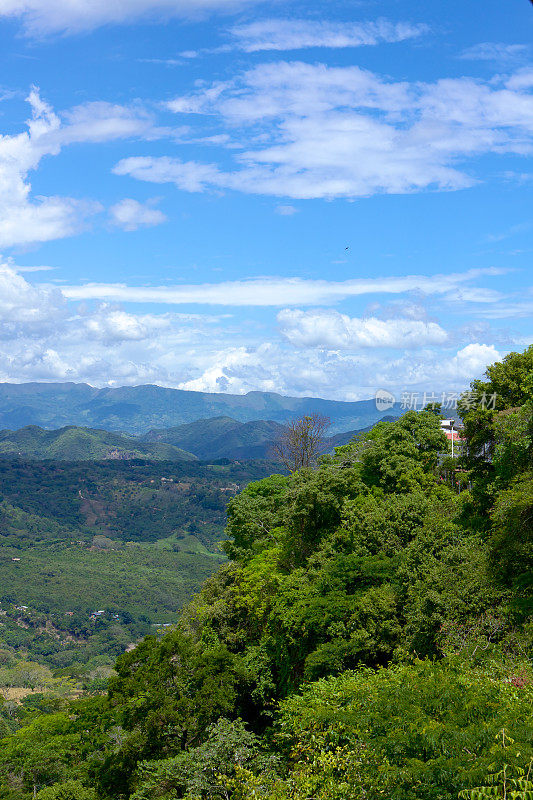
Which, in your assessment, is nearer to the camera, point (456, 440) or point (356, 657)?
point (356, 657)

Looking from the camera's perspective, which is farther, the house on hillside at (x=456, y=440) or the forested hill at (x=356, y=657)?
the house on hillside at (x=456, y=440)

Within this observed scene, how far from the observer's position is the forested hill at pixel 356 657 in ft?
33.6

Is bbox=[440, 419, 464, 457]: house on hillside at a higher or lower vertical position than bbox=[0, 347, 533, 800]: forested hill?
higher

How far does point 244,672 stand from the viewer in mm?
23750

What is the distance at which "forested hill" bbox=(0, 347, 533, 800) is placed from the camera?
1023cm

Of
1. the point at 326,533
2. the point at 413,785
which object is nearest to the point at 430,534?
the point at 326,533

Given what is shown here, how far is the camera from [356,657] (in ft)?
68.2

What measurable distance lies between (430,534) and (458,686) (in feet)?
36.4

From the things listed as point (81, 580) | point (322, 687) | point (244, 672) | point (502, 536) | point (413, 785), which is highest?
point (502, 536)

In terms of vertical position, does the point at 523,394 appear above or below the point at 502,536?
above

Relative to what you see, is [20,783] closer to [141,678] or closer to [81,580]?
[141,678]

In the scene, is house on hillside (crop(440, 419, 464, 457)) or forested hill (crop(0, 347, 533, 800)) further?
house on hillside (crop(440, 419, 464, 457))

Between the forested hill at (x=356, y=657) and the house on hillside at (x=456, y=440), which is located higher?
the house on hillside at (x=456, y=440)

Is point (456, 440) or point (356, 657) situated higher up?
point (456, 440)
